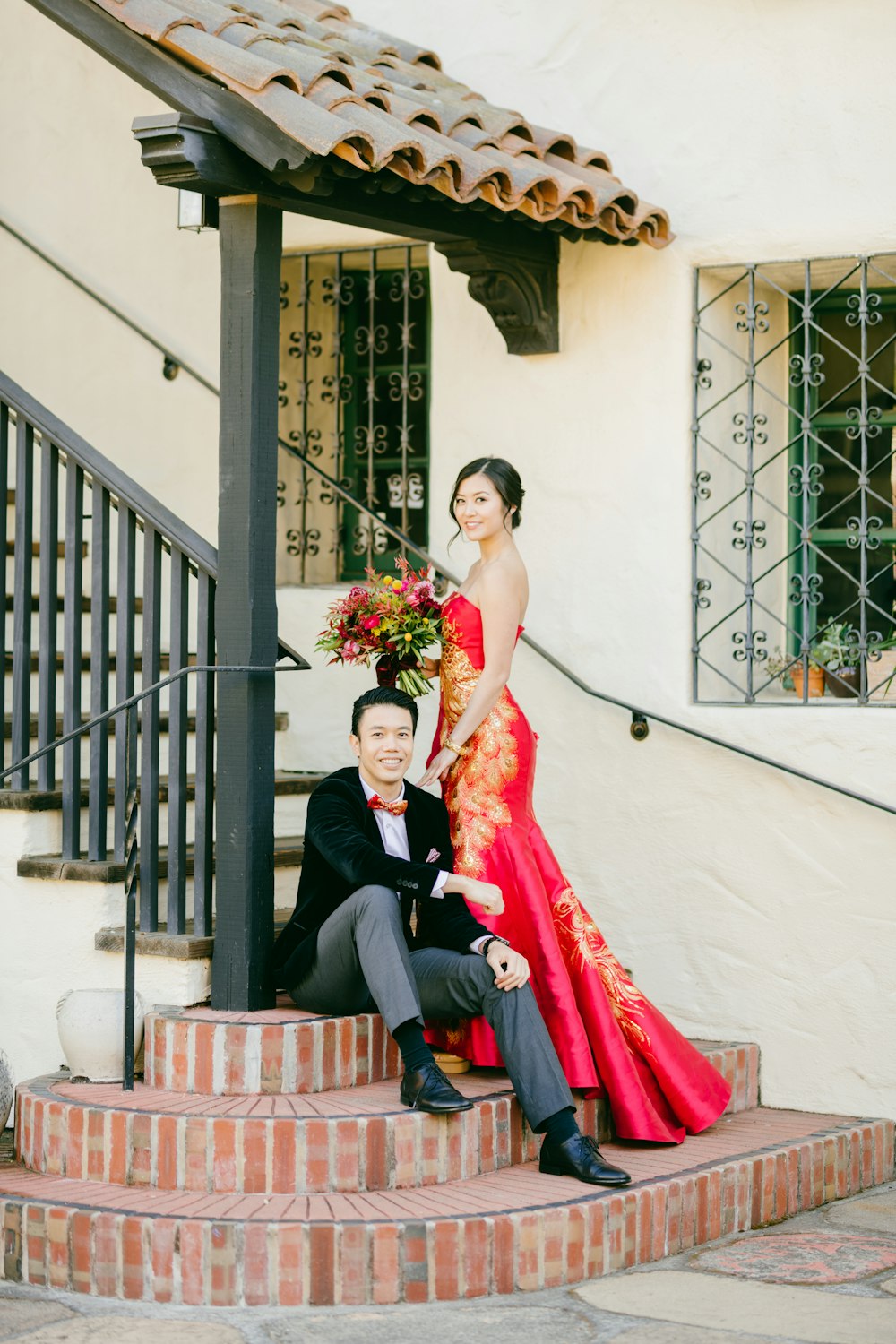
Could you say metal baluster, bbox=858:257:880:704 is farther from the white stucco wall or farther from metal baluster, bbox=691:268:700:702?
metal baluster, bbox=691:268:700:702

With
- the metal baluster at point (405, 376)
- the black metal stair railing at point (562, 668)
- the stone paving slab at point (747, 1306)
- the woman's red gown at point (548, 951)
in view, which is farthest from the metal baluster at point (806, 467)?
the stone paving slab at point (747, 1306)

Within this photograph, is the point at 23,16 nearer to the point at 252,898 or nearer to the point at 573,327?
the point at 573,327

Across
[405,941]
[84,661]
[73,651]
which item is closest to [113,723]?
[84,661]

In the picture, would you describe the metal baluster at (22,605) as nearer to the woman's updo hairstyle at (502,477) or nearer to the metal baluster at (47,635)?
the metal baluster at (47,635)

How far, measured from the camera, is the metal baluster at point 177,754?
17.3 ft

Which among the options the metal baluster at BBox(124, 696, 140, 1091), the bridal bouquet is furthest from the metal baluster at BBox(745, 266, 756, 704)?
the metal baluster at BBox(124, 696, 140, 1091)

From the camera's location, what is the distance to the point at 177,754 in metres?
5.32

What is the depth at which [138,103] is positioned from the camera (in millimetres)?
7578

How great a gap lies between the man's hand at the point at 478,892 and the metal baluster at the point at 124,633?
1.10m

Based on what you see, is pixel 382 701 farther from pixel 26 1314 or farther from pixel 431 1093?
pixel 26 1314

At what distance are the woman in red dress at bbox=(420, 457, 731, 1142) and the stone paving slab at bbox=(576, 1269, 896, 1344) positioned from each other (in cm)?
70

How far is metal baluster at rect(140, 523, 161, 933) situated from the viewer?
17.5 ft

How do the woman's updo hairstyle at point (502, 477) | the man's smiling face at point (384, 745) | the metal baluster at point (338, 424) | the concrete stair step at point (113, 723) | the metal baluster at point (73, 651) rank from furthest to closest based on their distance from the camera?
1. the metal baluster at point (338, 424)
2. the concrete stair step at point (113, 723)
3. the metal baluster at point (73, 651)
4. the woman's updo hairstyle at point (502, 477)
5. the man's smiling face at point (384, 745)

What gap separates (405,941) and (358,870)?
0.24 meters
